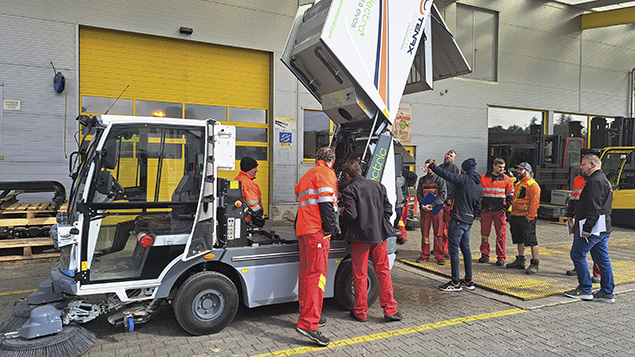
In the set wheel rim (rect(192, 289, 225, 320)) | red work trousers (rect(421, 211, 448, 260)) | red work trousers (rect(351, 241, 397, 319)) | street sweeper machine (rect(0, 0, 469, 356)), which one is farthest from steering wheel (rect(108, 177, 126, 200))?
red work trousers (rect(421, 211, 448, 260))

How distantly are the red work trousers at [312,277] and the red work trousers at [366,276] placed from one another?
1.64 feet

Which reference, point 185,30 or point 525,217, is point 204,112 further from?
point 525,217

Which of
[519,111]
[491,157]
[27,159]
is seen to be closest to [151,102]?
[27,159]

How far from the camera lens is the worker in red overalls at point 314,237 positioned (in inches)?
177

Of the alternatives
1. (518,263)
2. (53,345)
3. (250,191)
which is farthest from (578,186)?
(53,345)

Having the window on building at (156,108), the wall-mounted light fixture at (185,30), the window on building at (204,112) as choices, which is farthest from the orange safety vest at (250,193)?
the wall-mounted light fixture at (185,30)

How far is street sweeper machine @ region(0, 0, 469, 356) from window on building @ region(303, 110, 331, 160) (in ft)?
23.4

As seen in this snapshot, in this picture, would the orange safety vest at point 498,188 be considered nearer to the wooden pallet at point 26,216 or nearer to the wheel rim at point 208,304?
the wheel rim at point 208,304

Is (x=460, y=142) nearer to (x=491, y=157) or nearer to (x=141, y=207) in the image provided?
(x=491, y=157)

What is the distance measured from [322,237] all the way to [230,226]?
39.0 inches

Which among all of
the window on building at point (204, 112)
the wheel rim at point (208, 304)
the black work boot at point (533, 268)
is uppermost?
the window on building at point (204, 112)

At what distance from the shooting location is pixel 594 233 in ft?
19.0

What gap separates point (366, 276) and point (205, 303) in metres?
1.77

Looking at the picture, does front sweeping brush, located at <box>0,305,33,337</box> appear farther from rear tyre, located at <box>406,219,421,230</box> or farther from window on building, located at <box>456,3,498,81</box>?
window on building, located at <box>456,3,498,81</box>
